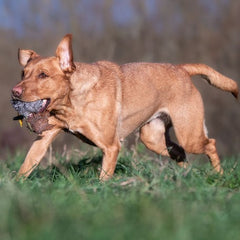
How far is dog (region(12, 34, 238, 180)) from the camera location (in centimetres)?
570

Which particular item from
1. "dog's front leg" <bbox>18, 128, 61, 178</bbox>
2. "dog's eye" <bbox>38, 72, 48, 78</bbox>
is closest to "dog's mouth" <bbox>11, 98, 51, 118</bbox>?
"dog's eye" <bbox>38, 72, 48, 78</bbox>

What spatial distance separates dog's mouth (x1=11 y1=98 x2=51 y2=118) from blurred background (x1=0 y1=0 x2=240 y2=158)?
9336mm

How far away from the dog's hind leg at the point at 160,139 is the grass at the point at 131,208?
75.7 inches

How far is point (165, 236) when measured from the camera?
3.16 meters

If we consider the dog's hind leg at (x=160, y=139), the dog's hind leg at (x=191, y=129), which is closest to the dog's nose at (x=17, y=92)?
the dog's hind leg at (x=191, y=129)

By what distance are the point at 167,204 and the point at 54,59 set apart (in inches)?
101

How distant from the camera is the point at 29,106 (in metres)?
5.54

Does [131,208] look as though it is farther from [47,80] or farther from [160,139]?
[160,139]

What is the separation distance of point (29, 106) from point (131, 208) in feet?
7.22

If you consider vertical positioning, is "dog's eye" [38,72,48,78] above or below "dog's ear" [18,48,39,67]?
below

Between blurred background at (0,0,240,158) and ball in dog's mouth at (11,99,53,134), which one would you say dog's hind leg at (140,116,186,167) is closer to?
ball in dog's mouth at (11,99,53,134)

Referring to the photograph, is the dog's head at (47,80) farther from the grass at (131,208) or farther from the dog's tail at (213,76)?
the dog's tail at (213,76)

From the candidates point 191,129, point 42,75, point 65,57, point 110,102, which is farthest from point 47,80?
point 191,129

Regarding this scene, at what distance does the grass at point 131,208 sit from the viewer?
10.7 ft
